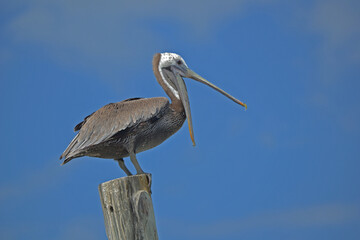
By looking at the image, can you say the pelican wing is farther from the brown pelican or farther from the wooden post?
the wooden post

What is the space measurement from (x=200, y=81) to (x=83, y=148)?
2.06 meters

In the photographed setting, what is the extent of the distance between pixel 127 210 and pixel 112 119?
4.80 ft

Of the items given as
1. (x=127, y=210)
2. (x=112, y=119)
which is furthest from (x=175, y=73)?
(x=127, y=210)

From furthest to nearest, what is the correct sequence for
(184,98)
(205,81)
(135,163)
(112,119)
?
1. (205,81)
2. (184,98)
3. (112,119)
4. (135,163)

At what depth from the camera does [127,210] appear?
475 cm

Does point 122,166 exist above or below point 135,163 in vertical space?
above

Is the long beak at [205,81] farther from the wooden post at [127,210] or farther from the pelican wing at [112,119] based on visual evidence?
the wooden post at [127,210]

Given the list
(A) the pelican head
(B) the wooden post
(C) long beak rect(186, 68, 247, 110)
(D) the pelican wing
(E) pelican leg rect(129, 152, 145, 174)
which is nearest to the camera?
(B) the wooden post

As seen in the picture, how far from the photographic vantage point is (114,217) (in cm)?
478

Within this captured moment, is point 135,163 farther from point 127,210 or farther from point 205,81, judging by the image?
point 205,81

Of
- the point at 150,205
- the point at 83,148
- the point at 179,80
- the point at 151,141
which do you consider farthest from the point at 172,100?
the point at 150,205

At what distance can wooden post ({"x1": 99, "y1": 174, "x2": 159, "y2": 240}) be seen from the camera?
4.71 metres

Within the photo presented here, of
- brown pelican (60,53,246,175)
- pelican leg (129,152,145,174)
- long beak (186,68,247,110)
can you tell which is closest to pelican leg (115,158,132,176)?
brown pelican (60,53,246,175)

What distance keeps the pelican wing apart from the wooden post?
37.7 inches
